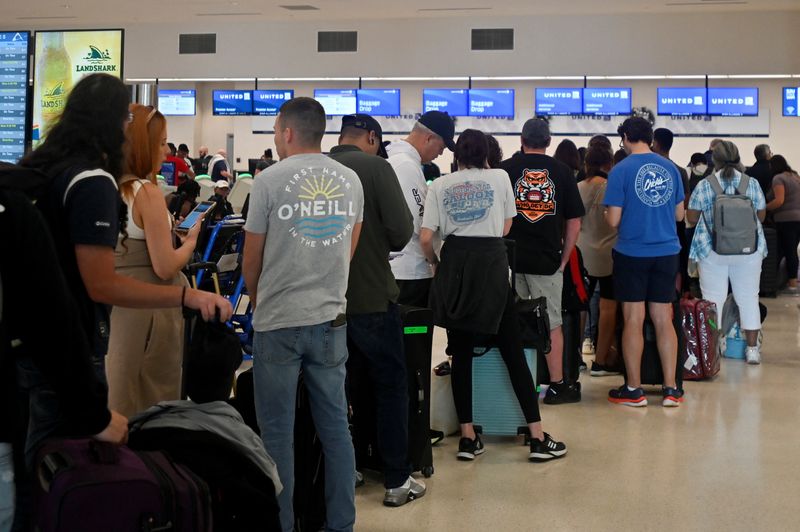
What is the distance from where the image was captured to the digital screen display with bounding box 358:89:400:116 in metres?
15.0

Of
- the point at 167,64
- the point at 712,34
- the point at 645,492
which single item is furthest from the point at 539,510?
the point at 167,64

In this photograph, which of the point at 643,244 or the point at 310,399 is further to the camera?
the point at 643,244

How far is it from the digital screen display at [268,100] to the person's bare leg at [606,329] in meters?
10.4

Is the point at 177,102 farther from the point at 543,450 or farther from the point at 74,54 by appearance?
the point at 543,450

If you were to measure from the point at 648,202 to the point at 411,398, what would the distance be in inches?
87.0

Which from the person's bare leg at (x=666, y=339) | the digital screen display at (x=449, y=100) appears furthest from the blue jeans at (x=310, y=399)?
the digital screen display at (x=449, y=100)

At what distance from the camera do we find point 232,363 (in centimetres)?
216

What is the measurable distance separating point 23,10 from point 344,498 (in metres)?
13.9

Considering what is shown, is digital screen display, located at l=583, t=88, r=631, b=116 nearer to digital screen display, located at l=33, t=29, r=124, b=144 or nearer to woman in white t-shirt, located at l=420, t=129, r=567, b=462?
digital screen display, located at l=33, t=29, r=124, b=144

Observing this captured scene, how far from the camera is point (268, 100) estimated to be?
1578cm

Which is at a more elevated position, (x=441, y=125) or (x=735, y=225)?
(x=441, y=125)

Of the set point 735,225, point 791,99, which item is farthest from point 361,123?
point 791,99

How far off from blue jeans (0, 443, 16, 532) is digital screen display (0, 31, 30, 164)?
144 inches

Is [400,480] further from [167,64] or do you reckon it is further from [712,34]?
[167,64]
